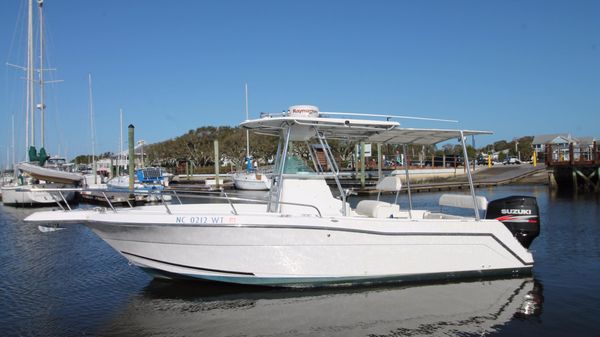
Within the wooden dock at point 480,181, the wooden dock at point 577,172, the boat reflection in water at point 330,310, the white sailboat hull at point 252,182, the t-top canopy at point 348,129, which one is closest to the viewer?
the boat reflection in water at point 330,310

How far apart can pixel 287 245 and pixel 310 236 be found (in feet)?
1.36

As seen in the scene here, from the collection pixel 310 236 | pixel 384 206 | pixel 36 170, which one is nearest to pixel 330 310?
pixel 310 236

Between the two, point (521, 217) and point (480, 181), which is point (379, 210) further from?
point (480, 181)

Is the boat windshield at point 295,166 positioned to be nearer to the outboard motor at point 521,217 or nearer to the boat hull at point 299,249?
the boat hull at point 299,249

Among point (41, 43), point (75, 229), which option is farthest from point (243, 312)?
point (41, 43)

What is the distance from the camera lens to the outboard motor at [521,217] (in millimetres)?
9547

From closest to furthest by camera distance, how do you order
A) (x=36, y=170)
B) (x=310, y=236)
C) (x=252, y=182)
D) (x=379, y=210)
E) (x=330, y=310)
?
(x=330, y=310) → (x=310, y=236) → (x=379, y=210) → (x=36, y=170) → (x=252, y=182)

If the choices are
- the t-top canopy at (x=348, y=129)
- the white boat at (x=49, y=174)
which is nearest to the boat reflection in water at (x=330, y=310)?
the t-top canopy at (x=348, y=129)

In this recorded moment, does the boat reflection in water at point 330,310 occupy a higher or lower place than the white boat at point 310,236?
lower

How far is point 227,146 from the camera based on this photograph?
215ft

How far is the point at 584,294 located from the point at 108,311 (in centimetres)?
822

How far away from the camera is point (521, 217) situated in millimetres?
9594

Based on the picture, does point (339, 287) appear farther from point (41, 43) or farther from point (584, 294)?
point (41, 43)

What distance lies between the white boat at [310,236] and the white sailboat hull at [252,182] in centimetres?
3092
